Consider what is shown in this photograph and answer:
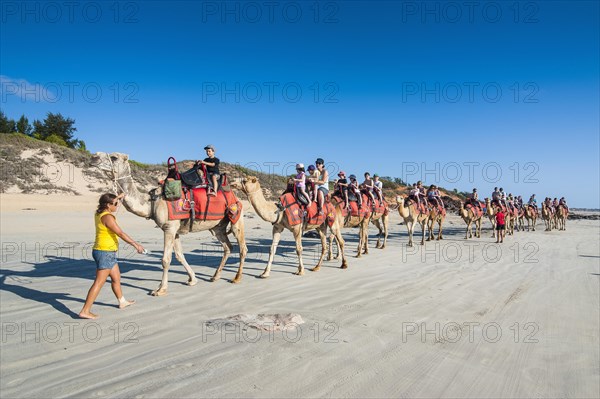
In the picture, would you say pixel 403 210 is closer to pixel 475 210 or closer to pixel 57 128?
pixel 475 210

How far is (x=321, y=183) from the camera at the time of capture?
10430 millimetres

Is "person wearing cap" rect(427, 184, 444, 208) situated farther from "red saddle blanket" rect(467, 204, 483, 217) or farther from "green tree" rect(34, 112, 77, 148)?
"green tree" rect(34, 112, 77, 148)

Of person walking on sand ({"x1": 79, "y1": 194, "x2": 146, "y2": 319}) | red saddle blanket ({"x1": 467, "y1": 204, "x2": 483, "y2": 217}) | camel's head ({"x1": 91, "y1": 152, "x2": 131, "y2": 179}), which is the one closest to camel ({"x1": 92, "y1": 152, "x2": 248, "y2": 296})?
camel's head ({"x1": 91, "y1": 152, "x2": 131, "y2": 179})

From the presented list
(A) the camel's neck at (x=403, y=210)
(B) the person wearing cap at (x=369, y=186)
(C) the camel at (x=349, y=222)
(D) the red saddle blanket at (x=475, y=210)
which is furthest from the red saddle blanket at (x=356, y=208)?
(D) the red saddle blanket at (x=475, y=210)

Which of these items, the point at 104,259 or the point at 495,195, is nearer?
the point at 104,259

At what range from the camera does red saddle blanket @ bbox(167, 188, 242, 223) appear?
762 cm

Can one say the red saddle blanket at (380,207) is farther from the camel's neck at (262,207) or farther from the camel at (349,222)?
the camel's neck at (262,207)

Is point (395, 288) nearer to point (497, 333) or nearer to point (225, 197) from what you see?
point (497, 333)

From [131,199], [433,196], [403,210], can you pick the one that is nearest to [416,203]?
[403,210]

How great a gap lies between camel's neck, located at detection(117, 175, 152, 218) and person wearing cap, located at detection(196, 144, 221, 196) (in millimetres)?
1474

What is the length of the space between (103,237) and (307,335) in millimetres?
3491

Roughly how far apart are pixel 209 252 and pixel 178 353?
28.2 feet

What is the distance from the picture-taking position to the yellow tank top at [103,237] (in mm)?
5625

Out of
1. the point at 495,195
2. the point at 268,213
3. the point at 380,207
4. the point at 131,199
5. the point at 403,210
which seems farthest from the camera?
the point at 495,195
